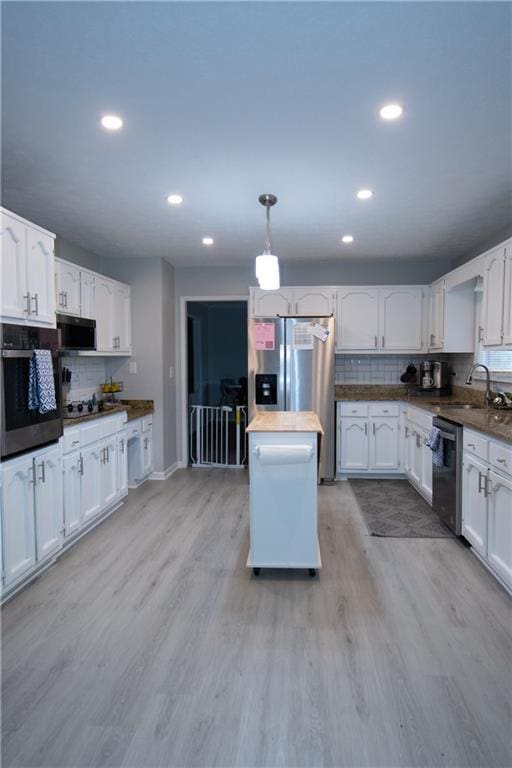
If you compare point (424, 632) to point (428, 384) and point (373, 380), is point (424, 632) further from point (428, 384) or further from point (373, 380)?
point (373, 380)

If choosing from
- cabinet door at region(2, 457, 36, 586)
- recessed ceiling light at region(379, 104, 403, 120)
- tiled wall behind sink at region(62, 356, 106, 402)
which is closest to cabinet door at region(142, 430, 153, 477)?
tiled wall behind sink at region(62, 356, 106, 402)

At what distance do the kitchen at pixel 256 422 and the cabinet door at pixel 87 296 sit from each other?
0.05 meters

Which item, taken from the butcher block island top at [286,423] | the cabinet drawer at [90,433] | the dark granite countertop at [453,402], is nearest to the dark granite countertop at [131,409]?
the cabinet drawer at [90,433]

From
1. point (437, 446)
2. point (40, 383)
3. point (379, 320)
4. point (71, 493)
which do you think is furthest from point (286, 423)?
point (379, 320)

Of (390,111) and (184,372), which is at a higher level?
(390,111)

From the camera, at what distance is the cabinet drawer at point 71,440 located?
281cm

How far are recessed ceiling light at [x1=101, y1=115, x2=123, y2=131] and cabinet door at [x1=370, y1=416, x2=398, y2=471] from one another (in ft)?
11.7

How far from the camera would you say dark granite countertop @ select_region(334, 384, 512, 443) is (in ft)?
8.46

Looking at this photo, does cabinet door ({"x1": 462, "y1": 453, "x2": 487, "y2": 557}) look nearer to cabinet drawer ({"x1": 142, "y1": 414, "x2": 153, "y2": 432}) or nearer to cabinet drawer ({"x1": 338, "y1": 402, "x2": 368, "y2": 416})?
cabinet drawer ({"x1": 338, "y1": 402, "x2": 368, "y2": 416})

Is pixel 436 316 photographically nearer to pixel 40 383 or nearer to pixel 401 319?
pixel 401 319

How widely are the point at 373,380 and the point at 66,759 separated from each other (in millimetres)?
4392

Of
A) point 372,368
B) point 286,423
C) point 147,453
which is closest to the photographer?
point 286,423

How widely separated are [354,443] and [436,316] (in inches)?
64.3

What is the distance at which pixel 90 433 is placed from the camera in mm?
3152
